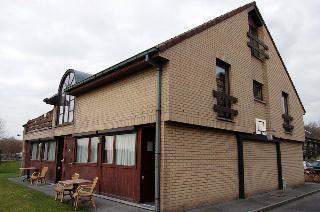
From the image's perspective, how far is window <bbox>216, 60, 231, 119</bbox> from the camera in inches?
462

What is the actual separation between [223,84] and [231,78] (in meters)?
0.45

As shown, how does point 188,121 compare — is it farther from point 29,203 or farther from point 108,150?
point 29,203

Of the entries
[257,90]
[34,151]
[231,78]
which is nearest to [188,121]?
[231,78]

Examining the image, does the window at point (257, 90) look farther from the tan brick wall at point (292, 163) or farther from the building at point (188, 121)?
the tan brick wall at point (292, 163)

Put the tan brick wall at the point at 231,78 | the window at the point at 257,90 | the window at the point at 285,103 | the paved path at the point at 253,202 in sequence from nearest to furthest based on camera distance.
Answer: the tan brick wall at the point at 231,78
the paved path at the point at 253,202
the window at the point at 257,90
the window at the point at 285,103

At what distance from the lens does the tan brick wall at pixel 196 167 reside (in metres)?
9.09

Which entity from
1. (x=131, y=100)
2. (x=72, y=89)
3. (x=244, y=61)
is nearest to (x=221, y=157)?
(x=131, y=100)

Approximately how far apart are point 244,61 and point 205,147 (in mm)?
5285

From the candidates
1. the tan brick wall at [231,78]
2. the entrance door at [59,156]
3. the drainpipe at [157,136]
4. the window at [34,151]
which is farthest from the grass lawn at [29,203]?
the window at [34,151]

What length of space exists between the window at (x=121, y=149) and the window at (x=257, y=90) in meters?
7.34

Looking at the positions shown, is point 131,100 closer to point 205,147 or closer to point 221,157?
point 205,147

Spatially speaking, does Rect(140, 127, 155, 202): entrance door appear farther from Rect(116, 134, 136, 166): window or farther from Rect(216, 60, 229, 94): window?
Rect(216, 60, 229, 94): window

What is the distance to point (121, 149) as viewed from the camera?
1130 centimetres

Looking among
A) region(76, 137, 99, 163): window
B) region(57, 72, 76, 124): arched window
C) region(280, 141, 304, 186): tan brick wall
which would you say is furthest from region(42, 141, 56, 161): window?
region(280, 141, 304, 186): tan brick wall
